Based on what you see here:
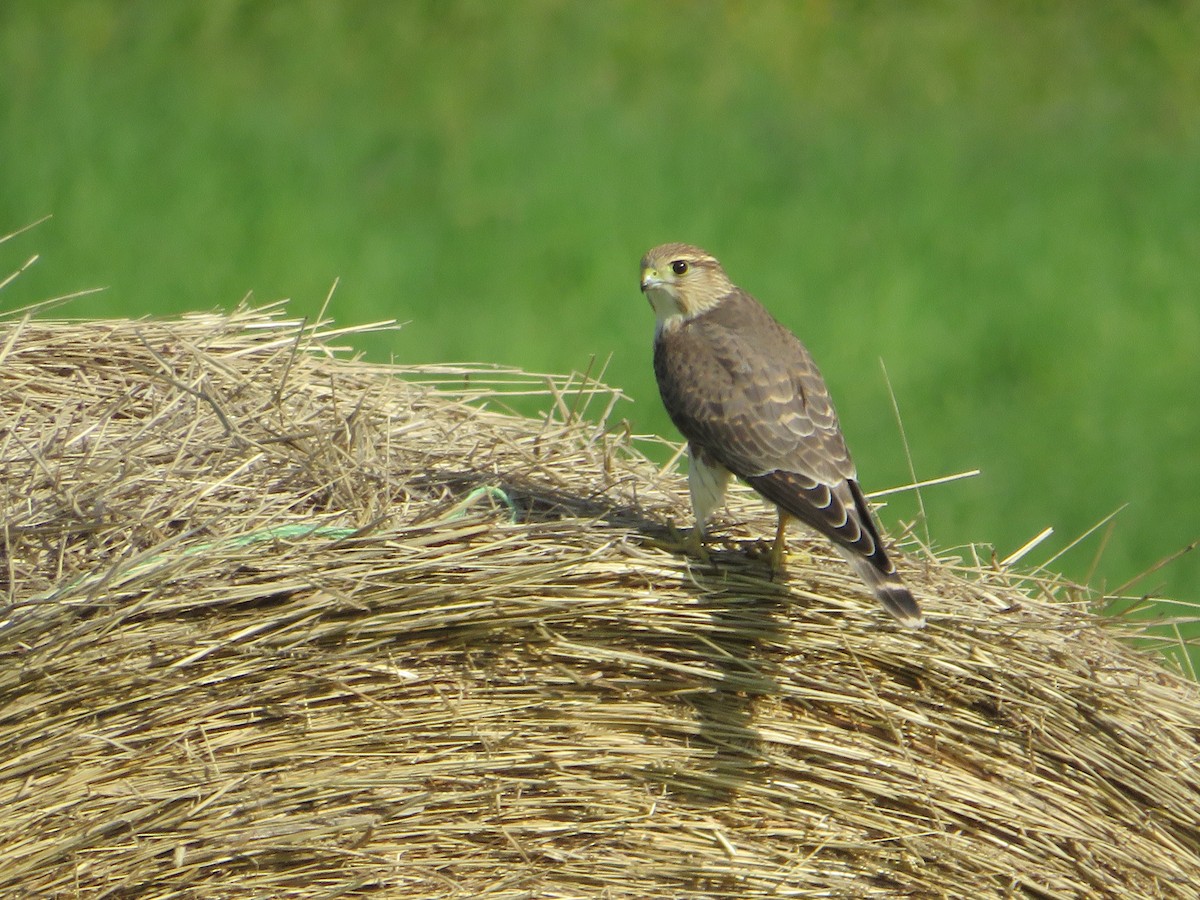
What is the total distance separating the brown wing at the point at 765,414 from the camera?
4.09 meters

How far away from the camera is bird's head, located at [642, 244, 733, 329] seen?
4.80 meters

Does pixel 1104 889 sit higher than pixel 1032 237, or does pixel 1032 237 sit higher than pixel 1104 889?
pixel 1032 237

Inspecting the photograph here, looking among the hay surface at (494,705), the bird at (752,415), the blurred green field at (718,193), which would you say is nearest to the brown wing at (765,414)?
the bird at (752,415)

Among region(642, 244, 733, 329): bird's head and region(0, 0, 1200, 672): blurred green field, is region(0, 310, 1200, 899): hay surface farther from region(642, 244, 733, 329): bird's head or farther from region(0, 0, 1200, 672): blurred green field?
region(0, 0, 1200, 672): blurred green field

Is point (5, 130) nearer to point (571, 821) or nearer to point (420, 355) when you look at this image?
point (420, 355)

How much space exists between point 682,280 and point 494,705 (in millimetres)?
1486

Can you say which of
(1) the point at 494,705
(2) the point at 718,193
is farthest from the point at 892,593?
(2) the point at 718,193

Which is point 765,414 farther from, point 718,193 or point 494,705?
point 718,193

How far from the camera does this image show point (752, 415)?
4.34 metres

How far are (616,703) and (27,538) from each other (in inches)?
59.4

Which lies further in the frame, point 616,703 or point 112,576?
point 616,703

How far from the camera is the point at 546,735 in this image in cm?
403

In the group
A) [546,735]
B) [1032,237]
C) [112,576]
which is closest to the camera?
[112,576]

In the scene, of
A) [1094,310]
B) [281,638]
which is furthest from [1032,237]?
[281,638]
